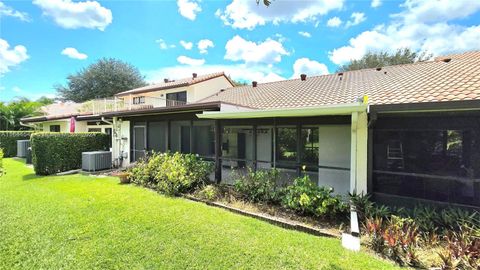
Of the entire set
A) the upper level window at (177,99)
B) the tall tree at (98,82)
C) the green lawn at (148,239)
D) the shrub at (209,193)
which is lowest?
the green lawn at (148,239)

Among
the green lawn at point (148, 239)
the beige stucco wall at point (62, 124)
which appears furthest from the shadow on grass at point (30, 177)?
the beige stucco wall at point (62, 124)

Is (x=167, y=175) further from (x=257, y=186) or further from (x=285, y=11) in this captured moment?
(x=285, y=11)

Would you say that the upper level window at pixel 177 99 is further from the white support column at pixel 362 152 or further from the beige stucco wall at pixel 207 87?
the white support column at pixel 362 152

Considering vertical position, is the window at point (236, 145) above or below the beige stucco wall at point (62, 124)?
below

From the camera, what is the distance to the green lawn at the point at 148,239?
4379 mm

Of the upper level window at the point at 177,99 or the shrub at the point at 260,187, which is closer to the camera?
the shrub at the point at 260,187

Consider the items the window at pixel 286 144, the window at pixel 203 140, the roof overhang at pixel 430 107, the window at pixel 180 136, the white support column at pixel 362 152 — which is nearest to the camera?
the roof overhang at pixel 430 107

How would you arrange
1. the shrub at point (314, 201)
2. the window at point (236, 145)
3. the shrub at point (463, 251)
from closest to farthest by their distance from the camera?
the shrub at point (463, 251)
the shrub at point (314, 201)
the window at point (236, 145)

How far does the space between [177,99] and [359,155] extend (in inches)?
685

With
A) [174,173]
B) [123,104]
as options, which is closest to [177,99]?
[123,104]

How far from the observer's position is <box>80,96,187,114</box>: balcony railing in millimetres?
19375

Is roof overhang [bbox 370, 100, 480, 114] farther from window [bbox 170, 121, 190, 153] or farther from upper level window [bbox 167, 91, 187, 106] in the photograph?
upper level window [bbox 167, 91, 187, 106]

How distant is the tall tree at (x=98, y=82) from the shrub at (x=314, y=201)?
137 ft

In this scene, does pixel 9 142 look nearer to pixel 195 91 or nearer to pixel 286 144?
pixel 195 91
